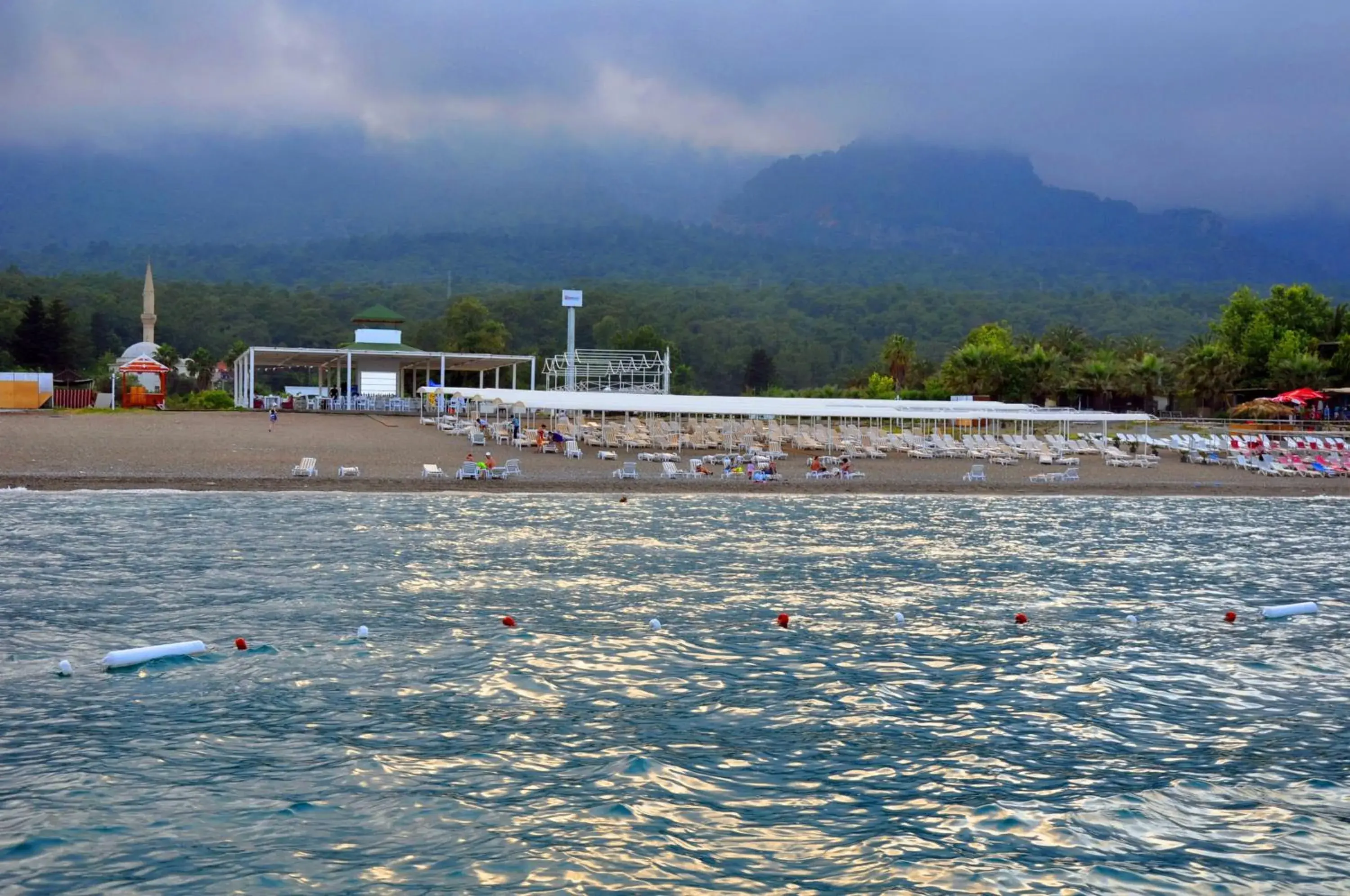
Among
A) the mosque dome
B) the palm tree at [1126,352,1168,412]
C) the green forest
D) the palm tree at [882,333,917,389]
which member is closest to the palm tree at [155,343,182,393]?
the green forest

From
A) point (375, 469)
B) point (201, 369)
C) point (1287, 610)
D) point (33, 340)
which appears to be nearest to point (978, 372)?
point (375, 469)

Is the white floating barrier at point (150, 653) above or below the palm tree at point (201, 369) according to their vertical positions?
below

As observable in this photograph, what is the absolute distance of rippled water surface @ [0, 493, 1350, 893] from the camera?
5973mm

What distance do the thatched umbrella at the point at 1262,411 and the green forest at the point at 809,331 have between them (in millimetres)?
6017

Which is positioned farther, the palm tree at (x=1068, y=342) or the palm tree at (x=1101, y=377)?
the palm tree at (x=1068, y=342)

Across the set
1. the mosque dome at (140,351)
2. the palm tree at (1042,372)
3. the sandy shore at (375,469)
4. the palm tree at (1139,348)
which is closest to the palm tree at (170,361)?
the mosque dome at (140,351)

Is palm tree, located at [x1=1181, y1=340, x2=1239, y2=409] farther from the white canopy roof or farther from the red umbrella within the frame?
the white canopy roof

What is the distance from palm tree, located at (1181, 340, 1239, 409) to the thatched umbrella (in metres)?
6.32

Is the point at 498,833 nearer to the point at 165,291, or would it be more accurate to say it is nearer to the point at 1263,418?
the point at 1263,418

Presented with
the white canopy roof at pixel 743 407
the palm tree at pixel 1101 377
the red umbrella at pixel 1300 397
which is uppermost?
the palm tree at pixel 1101 377

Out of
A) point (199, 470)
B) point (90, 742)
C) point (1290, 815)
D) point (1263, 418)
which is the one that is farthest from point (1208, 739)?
point (1263, 418)

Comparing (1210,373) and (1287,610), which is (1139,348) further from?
(1287,610)

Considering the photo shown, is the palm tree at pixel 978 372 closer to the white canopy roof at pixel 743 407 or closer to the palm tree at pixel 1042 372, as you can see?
the palm tree at pixel 1042 372

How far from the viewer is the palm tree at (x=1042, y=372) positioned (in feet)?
199
